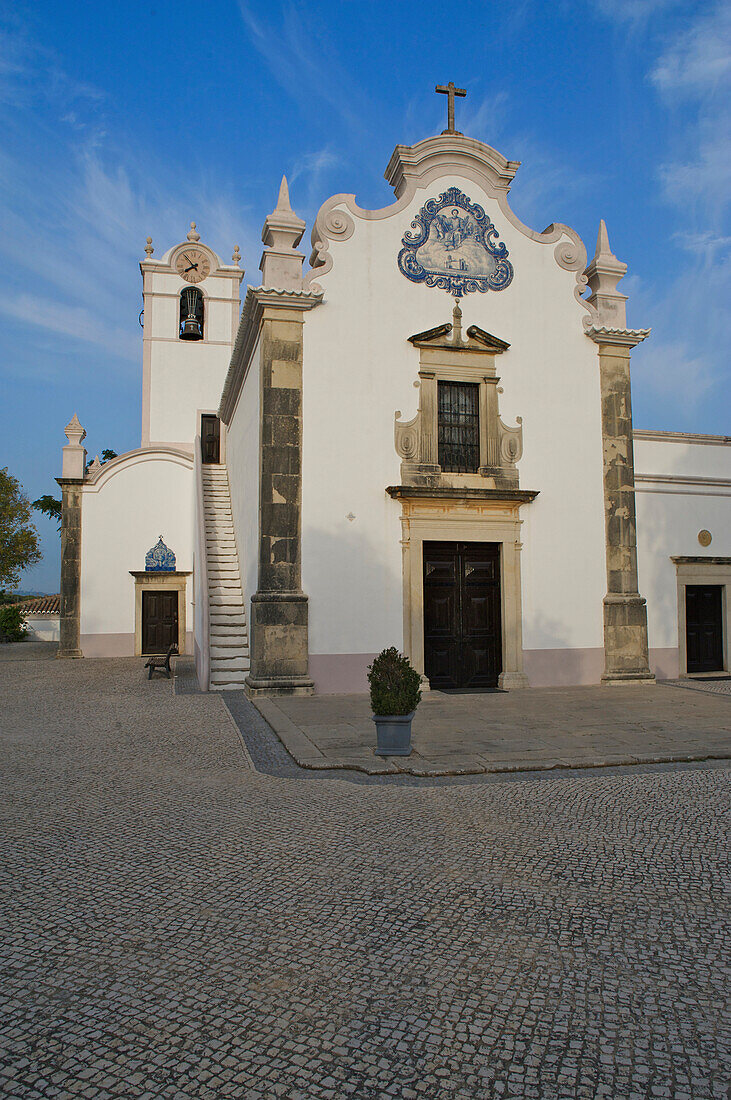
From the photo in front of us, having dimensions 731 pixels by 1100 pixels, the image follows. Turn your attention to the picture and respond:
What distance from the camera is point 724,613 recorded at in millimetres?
15250

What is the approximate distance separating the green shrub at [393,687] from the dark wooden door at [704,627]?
30.9 feet

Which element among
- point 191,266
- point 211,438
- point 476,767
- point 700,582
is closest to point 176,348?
point 191,266

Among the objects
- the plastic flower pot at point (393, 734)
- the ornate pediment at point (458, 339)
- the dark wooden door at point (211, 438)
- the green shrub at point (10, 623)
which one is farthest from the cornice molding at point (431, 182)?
the green shrub at point (10, 623)

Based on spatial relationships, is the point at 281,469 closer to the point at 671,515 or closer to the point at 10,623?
the point at 671,515

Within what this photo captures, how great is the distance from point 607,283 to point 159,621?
47.8 ft

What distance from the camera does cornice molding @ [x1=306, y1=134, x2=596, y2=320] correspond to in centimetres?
1284

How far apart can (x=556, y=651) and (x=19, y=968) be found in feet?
36.8

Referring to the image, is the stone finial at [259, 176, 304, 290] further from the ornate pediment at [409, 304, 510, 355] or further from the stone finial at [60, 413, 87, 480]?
the stone finial at [60, 413, 87, 480]

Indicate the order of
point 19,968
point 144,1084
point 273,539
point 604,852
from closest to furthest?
point 144,1084
point 19,968
point 604,852
point 273,539

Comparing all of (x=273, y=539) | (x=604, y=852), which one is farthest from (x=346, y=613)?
(x=604, y=852)

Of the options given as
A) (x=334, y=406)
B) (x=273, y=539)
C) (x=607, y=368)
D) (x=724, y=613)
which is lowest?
(x=724, y=613)

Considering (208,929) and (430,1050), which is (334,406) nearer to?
(208,929)

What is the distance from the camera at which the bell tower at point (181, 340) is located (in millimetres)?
25375

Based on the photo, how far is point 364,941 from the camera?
134 inches
